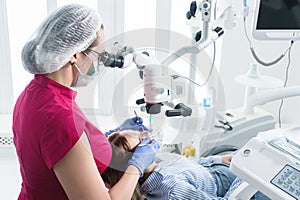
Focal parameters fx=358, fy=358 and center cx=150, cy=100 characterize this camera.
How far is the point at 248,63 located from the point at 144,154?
1251 millimetres

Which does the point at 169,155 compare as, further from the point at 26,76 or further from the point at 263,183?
the point at 26,76

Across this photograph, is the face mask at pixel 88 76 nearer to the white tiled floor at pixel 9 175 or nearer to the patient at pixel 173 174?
the patient at pixel 173 174

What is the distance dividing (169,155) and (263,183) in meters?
0.56

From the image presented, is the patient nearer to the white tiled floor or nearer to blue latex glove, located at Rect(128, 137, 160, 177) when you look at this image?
blue latex glove, located at Rect(128, 137, 160, 177)

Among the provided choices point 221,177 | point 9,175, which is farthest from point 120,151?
point 9,175

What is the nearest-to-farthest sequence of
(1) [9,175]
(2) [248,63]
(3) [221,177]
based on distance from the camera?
(3) [221,177] < (1) [9,175] < (2) [248,63]

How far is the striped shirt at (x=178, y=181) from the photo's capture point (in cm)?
140

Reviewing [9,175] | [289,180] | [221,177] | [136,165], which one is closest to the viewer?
[289,180]

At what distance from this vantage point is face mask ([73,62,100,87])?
43.2 inches

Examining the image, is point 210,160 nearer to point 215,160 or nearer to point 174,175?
point 215,160

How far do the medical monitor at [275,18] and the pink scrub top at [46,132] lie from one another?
67 centimetres

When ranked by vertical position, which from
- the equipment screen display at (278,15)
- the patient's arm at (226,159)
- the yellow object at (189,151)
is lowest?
the patient's arm at (226,159)

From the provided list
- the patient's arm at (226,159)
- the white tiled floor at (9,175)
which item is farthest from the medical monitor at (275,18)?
the white tiled floor at (9,175)

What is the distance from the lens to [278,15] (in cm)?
125
